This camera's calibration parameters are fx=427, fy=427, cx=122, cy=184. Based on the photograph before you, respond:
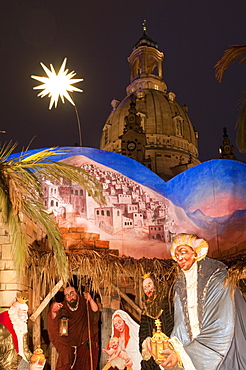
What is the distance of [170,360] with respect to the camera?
442 inches

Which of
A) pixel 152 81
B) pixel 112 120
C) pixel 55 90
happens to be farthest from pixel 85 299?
pixel 152 81

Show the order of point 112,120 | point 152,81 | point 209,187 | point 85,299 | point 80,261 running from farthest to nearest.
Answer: point 152,81 < point 112,120 < point 209,187 < point 85,299 < point 80,261

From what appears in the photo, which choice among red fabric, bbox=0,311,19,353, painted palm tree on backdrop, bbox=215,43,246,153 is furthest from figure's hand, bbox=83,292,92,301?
painted palm tree on backdrop, bbox=215,43,246,153

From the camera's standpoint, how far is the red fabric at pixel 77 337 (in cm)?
1220

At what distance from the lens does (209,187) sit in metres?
13.6

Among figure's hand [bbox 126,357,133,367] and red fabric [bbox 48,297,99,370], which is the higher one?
red fabric [bbox 48,297,99,370]

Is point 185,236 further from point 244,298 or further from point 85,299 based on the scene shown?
point 85,299

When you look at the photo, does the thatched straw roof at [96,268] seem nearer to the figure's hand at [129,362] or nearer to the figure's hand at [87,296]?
the figure's hand at [87,296]

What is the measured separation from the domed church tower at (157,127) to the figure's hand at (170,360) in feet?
99.8

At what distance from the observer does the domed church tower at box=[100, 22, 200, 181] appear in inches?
1786

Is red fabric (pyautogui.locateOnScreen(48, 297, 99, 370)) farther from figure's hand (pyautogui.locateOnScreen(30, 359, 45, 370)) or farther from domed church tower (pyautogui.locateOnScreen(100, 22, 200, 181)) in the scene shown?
domed church tower (pyautogui.locateOnScreen(100, 22, 200, 181))

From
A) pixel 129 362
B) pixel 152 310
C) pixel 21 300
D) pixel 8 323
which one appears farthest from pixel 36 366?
pixel 152 310

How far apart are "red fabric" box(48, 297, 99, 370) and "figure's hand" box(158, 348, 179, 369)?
2254mm

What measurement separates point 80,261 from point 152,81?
45904 millimetres
